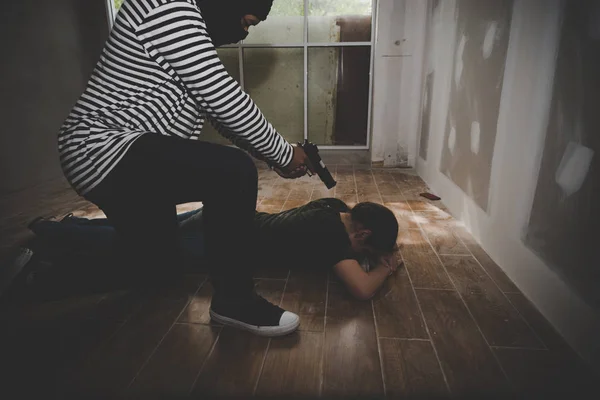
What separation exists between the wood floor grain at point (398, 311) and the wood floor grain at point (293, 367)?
0.84ft

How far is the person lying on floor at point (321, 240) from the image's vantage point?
4.66ft

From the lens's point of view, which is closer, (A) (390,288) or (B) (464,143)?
(A) (390,288)

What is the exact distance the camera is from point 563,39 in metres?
1.26

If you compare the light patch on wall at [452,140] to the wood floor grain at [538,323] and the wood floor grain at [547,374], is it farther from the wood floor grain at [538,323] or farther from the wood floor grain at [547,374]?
the wood floor grain at [547,374]

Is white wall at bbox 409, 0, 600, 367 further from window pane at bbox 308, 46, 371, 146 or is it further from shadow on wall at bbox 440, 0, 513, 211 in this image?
window pane at bbox 308, 46, 371, 146

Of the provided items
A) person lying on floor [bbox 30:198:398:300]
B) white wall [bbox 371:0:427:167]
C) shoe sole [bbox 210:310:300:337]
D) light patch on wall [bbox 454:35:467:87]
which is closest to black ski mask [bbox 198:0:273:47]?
person lying on floor [bbox 30:198:398:300]

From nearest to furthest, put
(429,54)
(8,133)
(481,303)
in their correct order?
1. (481,303)
2. (8,133)
3. (429,54)

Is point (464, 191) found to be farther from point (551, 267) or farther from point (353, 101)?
point (353, 101)

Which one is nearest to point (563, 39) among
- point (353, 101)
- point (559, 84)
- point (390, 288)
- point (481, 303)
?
point (559, 84)

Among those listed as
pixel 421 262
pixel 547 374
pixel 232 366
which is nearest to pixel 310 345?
pixel 232 366

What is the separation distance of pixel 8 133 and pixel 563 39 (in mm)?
3697

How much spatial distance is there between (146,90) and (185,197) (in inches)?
13.0

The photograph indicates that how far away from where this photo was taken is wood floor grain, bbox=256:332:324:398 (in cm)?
99

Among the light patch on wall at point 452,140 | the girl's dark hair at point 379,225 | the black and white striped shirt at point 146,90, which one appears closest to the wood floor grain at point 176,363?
the black and white striped shirt at point 146,90
